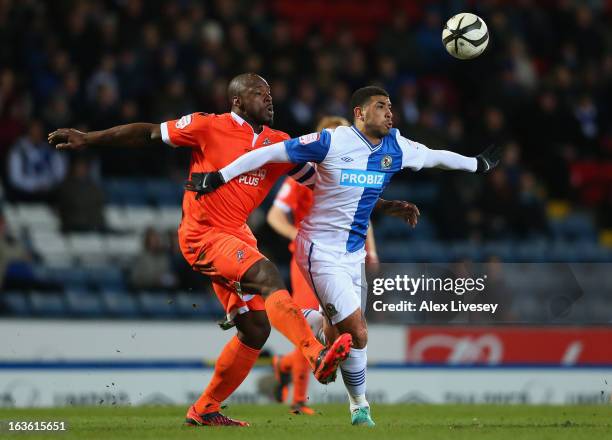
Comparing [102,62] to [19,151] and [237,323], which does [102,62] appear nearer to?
[19,151]

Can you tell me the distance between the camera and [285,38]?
1728 cm

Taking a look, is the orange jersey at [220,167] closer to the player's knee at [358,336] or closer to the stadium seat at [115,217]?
the player's knee at [358,336]

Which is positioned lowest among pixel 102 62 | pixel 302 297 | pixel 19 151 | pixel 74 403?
pixel 74 403

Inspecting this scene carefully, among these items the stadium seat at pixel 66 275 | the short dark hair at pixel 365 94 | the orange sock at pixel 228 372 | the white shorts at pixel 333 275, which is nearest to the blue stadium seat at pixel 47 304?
the stadium seat at pixel 66 275

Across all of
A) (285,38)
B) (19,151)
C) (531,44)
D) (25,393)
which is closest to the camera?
(25,393)

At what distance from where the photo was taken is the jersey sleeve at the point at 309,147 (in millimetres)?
8273

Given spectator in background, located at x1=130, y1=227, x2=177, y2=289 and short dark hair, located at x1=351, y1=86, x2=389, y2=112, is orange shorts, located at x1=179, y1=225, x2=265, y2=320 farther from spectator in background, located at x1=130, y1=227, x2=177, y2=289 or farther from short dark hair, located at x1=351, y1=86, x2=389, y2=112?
spectator in background, located at x1=130, y1=227, x2=177, y2=289

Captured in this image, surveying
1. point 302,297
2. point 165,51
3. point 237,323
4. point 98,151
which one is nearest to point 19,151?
point 98,151

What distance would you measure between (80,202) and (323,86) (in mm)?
4162

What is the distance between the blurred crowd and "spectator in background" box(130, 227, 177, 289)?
1.07m

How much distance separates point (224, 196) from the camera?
8.50 meters

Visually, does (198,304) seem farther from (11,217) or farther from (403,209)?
(403,209)

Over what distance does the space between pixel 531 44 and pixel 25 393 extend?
36.7 feet

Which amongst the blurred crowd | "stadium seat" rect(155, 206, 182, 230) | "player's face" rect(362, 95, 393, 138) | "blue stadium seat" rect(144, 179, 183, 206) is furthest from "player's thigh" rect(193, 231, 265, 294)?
"blue stadium seat" rect(144, 179, 183, 206)
